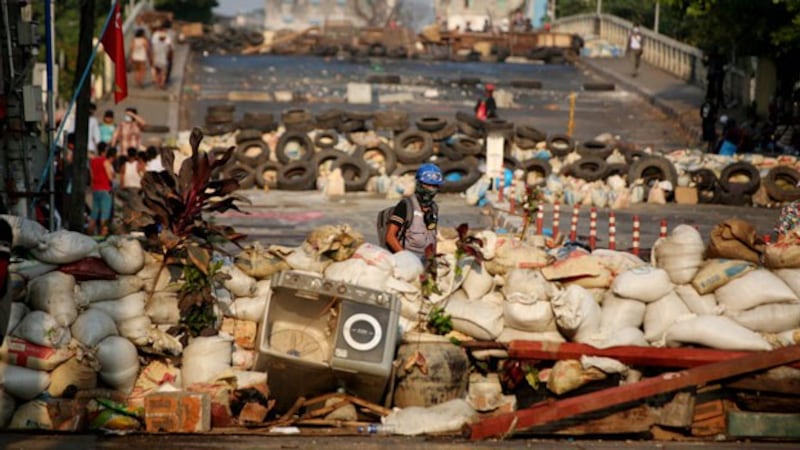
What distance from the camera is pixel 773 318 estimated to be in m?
12.6

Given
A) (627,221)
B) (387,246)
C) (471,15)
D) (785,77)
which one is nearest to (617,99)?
(785,77)

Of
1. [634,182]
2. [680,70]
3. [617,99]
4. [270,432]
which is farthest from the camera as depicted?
[680,70]

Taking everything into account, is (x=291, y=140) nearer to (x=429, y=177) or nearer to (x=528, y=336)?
(x=429, y=177)

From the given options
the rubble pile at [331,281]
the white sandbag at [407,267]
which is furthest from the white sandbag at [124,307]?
the white sandbag at [407,267]

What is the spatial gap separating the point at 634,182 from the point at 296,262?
17.3 metres

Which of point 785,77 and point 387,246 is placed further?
point 785,77

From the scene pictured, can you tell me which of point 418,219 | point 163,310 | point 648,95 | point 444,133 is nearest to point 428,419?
point 418,219

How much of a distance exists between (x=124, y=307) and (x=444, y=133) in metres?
21.6

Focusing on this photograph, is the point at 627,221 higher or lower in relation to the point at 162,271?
lower

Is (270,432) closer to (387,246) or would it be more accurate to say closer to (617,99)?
(387,246)

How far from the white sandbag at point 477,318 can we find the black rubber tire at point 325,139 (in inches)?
802

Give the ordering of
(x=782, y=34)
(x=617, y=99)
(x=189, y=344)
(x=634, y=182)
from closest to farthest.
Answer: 1. (x=189, y=344)
2. (x=634, y=182)
3. (x=782, y=34)
4. (x=617, y=99)

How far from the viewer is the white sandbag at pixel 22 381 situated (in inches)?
456

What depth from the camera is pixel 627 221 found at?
2573cm
